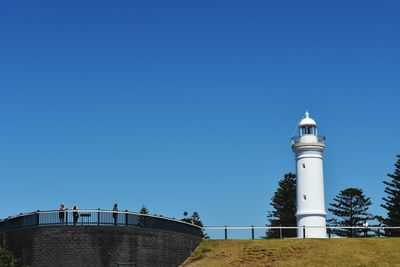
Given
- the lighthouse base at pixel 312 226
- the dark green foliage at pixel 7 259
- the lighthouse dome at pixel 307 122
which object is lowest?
the dark green foliage at pixel 7 259

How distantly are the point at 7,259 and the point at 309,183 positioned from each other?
27.0m

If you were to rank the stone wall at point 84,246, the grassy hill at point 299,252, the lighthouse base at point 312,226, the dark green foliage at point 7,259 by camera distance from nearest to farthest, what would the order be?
the stone wall at point 84,246 → the dark green foliage at point 7,259 → the grassy hill at point 299,252 → the lighthouse base at point 312,226

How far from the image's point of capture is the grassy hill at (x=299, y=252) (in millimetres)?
48009

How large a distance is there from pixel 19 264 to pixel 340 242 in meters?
21.7

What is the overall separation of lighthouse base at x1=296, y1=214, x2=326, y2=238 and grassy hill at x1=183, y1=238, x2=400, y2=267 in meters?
6.15

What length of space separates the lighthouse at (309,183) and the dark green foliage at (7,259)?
24.0 m

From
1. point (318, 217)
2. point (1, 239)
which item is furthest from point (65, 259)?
point (318, 217)

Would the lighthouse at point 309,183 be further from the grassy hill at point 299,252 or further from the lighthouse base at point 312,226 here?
the grassy hill at point 299,252

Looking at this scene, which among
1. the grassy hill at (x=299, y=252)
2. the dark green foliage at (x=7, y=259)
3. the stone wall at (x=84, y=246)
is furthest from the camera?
the grassy hill at (x=299, y=252)

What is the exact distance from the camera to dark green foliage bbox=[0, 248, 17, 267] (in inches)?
1759

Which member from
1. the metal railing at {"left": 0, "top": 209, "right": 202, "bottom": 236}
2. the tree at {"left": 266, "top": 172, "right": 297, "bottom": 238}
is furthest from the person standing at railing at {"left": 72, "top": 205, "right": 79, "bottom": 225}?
the tree at {"left": 266, "top": 172, "right": 297, "bottom": 238}

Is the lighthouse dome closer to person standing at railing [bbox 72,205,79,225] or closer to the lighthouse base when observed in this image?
the lighthouse base

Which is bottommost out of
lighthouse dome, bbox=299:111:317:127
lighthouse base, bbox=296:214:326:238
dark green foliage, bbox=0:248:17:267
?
dark green foliage, bbox=0:248:17:267

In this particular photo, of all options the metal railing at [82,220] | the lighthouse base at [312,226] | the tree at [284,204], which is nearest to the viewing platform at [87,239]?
the metal railing at [82,220]
